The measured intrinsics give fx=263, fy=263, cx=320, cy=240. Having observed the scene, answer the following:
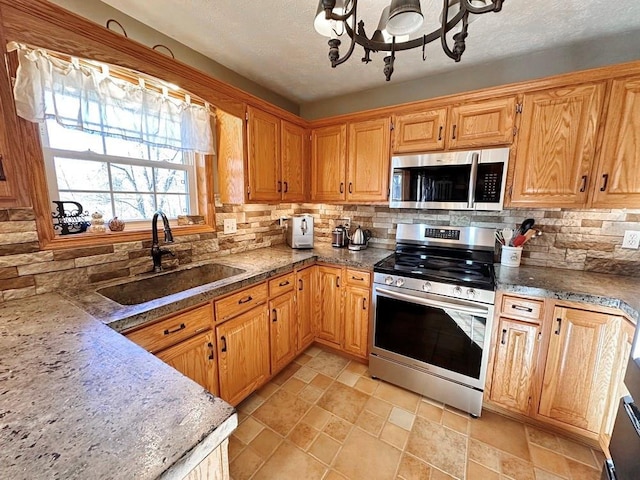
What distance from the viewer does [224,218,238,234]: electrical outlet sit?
2.25 meters

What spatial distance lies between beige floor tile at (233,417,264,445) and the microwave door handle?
6.91ft

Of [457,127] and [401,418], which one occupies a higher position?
[457,127]

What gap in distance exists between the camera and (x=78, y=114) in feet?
4.47

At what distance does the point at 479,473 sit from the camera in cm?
141

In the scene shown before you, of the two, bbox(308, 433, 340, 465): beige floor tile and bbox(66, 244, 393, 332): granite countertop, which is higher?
bbox(66, 244, 393, 332): granite countertop

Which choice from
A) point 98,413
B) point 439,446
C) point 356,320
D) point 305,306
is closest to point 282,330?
point 305,306

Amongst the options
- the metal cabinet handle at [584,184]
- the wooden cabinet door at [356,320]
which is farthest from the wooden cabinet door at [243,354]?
the metal cabinet handle at [584,184]

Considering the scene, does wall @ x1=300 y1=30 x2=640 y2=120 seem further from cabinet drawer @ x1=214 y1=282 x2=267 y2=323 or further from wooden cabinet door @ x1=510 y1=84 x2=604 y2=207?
cabinet drawer @ x1=214 y1=282 x2=267 y2=323

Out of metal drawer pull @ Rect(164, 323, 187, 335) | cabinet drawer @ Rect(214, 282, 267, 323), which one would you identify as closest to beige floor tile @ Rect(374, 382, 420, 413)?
cabinet drawer @ Rect(214, 282, 267, 323)

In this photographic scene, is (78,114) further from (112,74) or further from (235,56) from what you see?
(235,56)

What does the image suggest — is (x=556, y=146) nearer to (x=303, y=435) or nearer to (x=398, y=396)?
(x=398, y=396)

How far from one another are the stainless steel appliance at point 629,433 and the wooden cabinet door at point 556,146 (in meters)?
1.07

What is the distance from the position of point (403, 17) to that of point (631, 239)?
6.87 ft

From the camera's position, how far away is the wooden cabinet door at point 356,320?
86.0 inches
